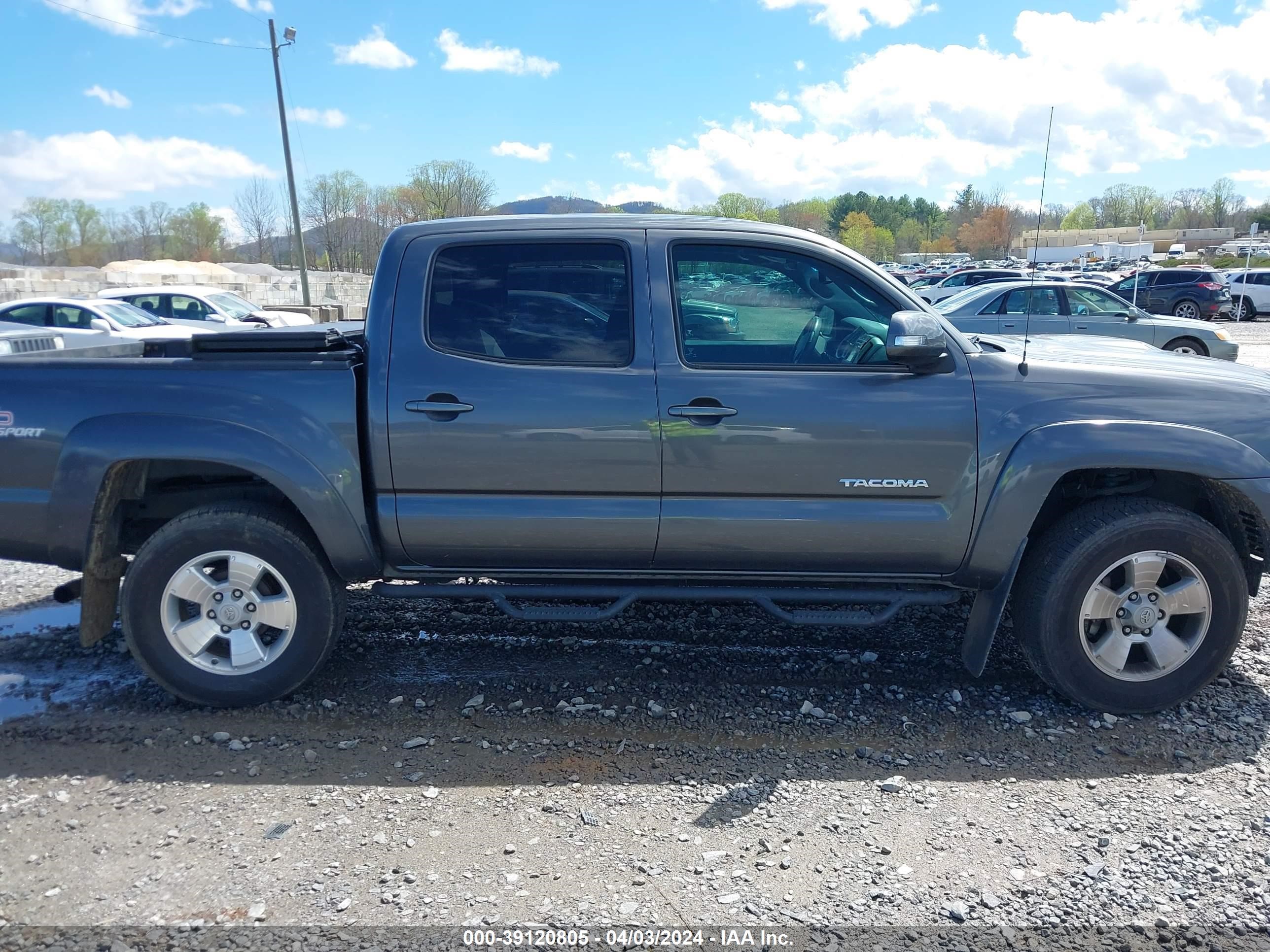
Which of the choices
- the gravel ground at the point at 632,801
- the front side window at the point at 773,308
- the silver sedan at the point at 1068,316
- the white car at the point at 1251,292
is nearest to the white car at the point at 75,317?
the silver sedan at the point at 1068,316

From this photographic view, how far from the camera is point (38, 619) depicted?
514 centimetres

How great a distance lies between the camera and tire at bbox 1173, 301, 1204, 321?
27.1 meters

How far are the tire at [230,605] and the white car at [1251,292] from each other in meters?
33.1

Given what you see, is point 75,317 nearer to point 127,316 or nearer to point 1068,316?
point 127,316

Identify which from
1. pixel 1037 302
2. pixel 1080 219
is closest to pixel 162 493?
pixel 1037 302

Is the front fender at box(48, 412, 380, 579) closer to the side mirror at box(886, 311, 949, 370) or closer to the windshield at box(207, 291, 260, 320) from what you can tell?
the side mirror at box(886, 311, 949, 370)

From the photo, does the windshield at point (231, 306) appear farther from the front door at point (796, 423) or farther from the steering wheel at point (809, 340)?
the steering wheel at point (809, 340)

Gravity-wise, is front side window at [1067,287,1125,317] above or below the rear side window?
below

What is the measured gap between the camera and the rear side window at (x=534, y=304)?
3.92 meters

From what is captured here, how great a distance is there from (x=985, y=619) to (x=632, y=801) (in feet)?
5.75

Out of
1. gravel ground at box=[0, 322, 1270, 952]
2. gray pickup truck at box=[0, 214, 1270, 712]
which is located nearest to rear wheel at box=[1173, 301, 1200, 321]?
gravel ground at box=[0, 322, 1270, 952]

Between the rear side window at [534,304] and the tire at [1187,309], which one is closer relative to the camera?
the rear side window at [534,304]

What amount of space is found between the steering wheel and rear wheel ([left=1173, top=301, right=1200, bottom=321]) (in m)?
27.5

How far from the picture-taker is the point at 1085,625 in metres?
3.99
